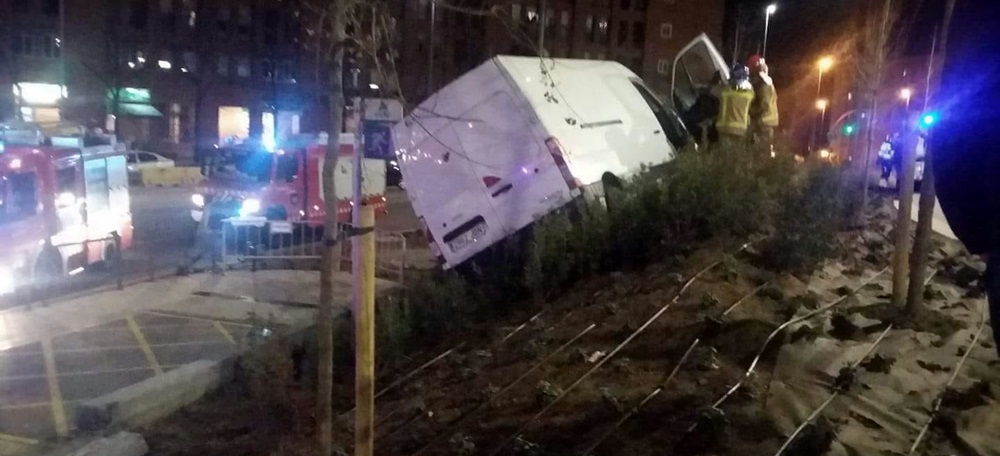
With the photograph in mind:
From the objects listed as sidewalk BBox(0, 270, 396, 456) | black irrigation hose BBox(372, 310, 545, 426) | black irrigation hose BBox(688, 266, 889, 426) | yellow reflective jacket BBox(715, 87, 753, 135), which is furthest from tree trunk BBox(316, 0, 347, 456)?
yellow reflective jacket BBox(715, 87, 753, 135)

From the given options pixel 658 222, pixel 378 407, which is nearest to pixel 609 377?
pixel 378 407

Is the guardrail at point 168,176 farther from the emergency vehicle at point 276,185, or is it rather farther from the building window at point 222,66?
the building window at point 222,66

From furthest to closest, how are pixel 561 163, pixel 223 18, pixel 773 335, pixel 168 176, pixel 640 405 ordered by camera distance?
pixel 223 18, pixel 168 176, pixel 561 163, pixel 773 335, pixel 640 405

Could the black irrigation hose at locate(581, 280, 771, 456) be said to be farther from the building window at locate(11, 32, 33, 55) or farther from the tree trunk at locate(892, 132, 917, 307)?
the building window at locate(11, 32, 33, 55)

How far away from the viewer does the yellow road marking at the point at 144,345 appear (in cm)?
955

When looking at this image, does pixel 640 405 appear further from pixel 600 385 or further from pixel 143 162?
pixel 143 162

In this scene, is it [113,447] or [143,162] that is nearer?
[113,447]

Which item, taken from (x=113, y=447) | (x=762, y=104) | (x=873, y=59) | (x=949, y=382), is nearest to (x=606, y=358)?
(x=949, y=382)

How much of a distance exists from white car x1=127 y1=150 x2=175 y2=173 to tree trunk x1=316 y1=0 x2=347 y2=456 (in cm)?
3343

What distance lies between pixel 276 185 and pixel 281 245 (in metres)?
1.82

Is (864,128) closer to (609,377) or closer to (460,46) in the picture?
(609,377)

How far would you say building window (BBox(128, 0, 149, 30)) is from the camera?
54688mm

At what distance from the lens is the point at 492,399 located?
6766 millimetres

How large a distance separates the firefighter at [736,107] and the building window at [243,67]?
5091 cm
